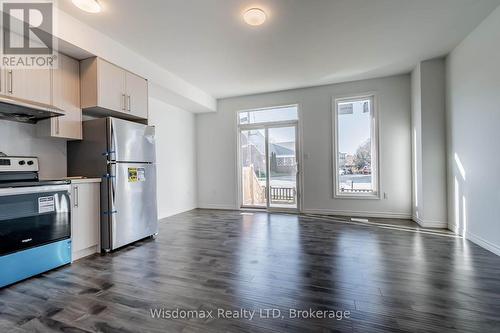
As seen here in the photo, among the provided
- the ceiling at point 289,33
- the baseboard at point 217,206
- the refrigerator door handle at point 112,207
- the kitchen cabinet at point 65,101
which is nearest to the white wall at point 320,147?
the baseboard at point 217,206

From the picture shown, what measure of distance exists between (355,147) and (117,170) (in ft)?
14.6

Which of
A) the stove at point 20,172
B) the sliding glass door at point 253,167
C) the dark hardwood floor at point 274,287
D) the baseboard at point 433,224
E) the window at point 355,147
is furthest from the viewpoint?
the sliding glass door at point 253,167

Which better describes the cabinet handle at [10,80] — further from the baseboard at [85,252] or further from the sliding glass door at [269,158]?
the sliding glass door at [269,158]

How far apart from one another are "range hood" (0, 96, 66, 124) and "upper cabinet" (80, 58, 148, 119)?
19.0 inches

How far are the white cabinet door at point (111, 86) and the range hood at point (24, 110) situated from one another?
57 cm

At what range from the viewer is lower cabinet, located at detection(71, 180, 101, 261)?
109 inches

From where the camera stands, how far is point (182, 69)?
415 centimetres

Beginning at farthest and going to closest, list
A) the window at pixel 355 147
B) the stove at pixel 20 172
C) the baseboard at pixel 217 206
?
1. the baseboard at pixel 217 206
2. the window at pixel 355 147
3. the stove at pixel 20 172

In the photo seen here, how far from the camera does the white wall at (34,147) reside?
2.59m

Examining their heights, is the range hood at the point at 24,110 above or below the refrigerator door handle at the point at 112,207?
above

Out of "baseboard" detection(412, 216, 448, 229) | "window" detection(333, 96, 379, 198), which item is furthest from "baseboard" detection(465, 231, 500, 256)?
"window" detection(333, 96, 379, 198)

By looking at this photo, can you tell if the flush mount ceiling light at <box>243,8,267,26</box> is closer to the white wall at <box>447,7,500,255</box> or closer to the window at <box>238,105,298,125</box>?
the white wall at <box>447,7,500,255</box>

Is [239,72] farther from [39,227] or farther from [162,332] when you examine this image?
[162,332]

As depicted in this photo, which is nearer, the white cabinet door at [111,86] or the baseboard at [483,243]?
the baseboard at [483,243]
